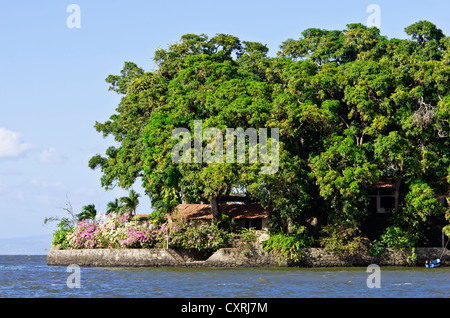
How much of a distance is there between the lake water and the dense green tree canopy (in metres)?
4.08

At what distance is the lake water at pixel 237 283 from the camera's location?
2503 cm

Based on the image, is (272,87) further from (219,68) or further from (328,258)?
(328,258)

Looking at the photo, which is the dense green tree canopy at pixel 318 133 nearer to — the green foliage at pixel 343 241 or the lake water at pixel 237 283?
the green foliage at pixel 343 241

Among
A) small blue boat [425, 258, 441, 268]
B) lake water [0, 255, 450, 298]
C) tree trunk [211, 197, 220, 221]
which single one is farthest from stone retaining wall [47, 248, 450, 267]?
tree trunk [211, 197, 220, 221]

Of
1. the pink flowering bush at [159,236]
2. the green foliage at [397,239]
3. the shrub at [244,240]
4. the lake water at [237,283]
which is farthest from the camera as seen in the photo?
the pink flowering bush at [159,236]

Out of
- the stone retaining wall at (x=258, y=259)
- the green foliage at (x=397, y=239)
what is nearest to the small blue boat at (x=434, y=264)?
the stone retaining wall at (x=258, y=259)

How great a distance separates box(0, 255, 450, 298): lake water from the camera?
82.1 feet

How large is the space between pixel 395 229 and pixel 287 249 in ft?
20.3

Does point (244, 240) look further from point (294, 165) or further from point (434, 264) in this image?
point (434, 264)

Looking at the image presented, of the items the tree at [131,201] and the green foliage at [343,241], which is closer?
the green foliage at [343,241]

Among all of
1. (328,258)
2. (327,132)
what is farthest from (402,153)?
(328,258)

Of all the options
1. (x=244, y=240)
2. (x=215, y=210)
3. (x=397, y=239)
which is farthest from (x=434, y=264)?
(x=215, y=210)

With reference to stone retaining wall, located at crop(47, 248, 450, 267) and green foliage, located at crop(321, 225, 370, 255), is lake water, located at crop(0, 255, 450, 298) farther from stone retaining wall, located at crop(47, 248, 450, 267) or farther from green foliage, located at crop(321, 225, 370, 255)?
stone retaining wall, located at crop(47, 248, 450, 267)

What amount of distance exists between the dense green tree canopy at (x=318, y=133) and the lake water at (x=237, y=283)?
408 centimetres
